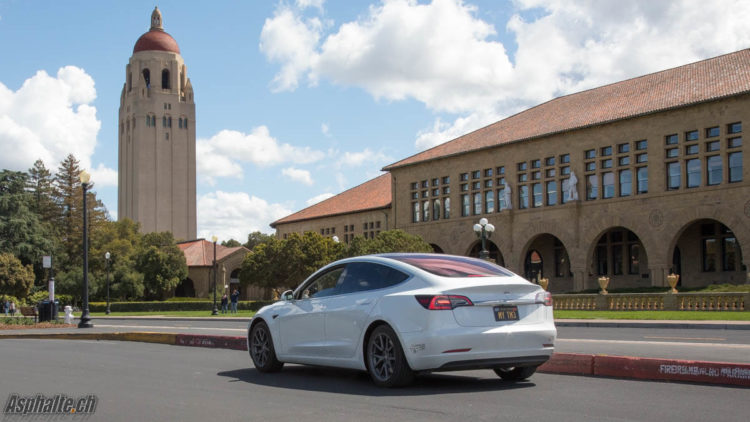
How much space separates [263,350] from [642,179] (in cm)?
3902

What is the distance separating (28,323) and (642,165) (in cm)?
3275

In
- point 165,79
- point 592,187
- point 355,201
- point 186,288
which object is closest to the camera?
point 592,187

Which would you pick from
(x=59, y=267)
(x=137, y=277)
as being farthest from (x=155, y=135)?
(x=137, y=277)

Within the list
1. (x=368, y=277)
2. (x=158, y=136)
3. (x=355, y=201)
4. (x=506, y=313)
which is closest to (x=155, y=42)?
(x=158, y=136)

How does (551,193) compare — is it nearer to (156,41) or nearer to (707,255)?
(707,255)

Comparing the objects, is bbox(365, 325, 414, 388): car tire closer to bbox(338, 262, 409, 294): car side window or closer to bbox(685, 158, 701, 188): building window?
bbox(338, 262, 409, 294): car side window

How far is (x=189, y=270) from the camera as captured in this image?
94250mm

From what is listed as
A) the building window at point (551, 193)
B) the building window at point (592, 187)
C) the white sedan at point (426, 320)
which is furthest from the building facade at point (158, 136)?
the white sedan at point (426, 320)

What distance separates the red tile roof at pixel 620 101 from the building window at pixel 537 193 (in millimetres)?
3201

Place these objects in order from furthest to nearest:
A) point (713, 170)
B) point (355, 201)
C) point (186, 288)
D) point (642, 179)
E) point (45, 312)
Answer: point (186, 288), point (355, 201), point (642, 179), point (713, 170), point (45, 312)

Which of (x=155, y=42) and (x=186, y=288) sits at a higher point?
(x=155, y=42)

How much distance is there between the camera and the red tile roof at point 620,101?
142 feet

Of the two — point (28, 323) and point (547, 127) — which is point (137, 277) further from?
point (28, 323)

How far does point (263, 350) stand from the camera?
36.2 ft
